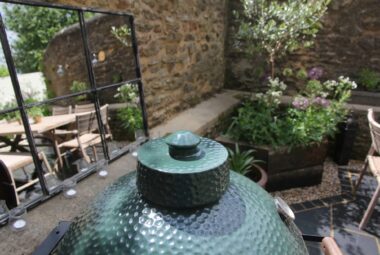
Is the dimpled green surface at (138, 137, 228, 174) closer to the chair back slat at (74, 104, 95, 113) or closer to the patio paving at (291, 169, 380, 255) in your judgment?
the chair back slat at (74, 104, 95, 113)

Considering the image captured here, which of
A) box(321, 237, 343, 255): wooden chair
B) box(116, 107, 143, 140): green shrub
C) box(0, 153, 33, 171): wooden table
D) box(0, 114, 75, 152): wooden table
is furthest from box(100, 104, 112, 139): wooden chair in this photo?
box(321, 237, 343, 255): wooden chair

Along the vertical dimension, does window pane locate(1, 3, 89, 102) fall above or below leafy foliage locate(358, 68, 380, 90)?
above

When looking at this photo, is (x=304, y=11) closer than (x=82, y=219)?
No

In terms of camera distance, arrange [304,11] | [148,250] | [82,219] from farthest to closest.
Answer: [304,11] → [82,219] → [148,250]

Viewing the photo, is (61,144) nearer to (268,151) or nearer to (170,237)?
(268,151)

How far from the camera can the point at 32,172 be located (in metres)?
2.58

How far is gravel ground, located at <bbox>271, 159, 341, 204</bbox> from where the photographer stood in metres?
2.80

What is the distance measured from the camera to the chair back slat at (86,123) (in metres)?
1.88

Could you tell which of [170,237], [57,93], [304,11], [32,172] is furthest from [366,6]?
[32,172]

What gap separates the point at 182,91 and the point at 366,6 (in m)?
3.06

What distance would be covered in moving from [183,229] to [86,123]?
1848 mm

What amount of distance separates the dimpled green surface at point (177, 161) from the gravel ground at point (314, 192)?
2.58 meters

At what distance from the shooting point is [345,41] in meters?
3.87

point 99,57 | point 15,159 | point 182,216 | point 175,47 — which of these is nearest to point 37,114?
point 15,159
